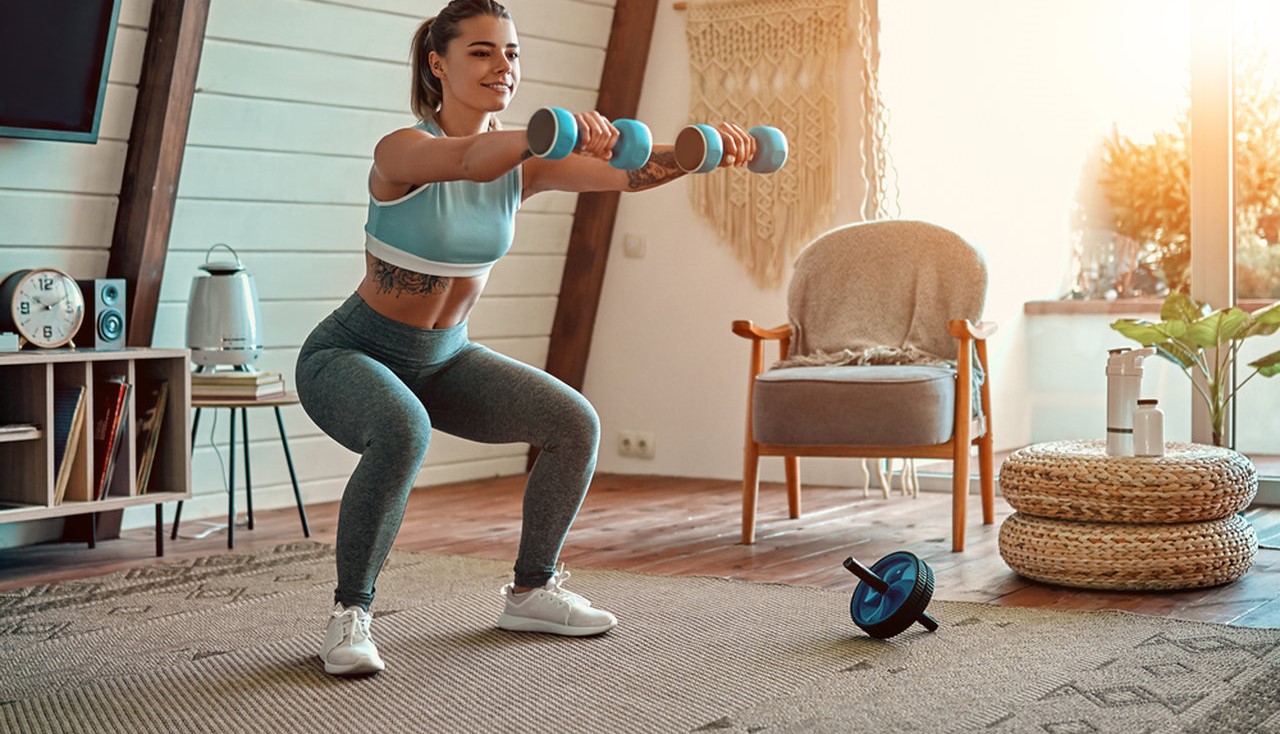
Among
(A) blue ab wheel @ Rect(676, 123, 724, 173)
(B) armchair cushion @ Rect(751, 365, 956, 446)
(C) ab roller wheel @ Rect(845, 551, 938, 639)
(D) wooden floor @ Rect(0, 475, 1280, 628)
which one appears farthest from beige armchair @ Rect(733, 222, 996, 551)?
(A) blue ab wheel @ Rect(676, 123, 724, 173)

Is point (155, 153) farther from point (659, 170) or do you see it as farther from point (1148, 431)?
point (1148, 431)

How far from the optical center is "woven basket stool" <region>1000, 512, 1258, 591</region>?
9.86ft

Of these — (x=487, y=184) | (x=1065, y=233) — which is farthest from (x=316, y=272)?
(x=1065, y=233)

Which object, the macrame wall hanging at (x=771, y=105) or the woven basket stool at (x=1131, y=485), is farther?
the macrame wall hanging at (x=771, y=105)

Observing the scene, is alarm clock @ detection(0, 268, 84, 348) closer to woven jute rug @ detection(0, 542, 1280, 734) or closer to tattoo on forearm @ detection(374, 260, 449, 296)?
woven jute rug @ detection(0, 542, 1280, 734)

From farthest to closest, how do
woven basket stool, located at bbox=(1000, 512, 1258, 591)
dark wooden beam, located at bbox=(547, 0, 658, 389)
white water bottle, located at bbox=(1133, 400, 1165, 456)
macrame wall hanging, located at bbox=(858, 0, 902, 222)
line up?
dark wooden beam, located at bbox=(547, 0, 658, 389) → macrame wall hanging, located at bbox=(858, 0, 902, 222) → white water bottle, located at bbox=(1133, 400, 1165, 456) → woven basket stool, located at bbox=(1000, 512, 1258, 591)

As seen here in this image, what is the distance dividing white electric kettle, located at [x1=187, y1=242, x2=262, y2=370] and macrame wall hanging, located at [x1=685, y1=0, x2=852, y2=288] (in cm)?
180

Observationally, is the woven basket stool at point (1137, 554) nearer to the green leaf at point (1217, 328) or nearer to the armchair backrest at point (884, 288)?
the green leaf at point (1217, 328)

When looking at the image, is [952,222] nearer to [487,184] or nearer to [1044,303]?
[1044,303]

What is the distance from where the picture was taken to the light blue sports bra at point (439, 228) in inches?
96.3

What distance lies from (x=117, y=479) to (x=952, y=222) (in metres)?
2.83

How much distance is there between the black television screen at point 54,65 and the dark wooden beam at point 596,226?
1.97 meters

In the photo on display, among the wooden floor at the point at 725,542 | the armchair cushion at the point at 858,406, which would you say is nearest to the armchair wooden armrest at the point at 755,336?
the armchair cushion at the point at 858,406

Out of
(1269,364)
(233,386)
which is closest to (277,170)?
(233,386)
